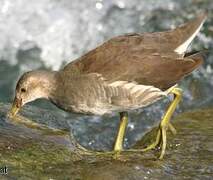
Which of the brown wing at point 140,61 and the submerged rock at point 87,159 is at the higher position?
the brown wing at point 140,61

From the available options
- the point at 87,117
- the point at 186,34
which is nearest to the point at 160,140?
the point at 186,34

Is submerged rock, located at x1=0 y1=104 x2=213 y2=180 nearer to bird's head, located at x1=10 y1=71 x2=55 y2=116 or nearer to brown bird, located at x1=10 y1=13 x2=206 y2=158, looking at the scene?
brown bird, located at x1=10 y1=13 x2=206 y2=158

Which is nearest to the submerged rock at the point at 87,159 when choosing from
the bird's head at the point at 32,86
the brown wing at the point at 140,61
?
the bird's head at the point at 32,86

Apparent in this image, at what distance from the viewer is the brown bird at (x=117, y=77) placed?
16.2 feet

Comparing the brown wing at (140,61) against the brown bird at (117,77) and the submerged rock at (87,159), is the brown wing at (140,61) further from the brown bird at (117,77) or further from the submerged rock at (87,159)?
the submerged rock at (87,159)

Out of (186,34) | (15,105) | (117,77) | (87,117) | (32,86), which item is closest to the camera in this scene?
(117,77)

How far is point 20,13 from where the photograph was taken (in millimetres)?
10266

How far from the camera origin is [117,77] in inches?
195

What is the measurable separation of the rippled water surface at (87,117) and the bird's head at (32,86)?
1.07 ft

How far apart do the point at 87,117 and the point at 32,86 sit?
291 centimetres

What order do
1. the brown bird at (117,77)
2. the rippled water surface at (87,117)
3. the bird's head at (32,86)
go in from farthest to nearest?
the bird's head at (32,86), the brown bird at (117,77), the rippled water surface at (87,117)

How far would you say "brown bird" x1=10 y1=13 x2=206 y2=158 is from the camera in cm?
494

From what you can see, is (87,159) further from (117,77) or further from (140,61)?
(140,61)

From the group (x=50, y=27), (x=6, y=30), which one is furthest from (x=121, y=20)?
(x=6, y=30)
